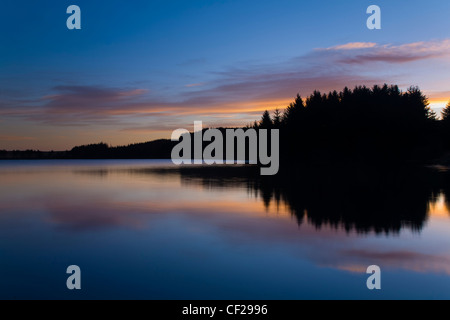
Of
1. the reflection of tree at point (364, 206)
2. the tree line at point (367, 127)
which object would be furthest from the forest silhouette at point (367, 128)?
the reflection of tree at point (364, 206)

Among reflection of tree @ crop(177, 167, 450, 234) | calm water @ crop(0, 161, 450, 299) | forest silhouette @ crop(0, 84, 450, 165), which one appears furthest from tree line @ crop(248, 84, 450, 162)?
calm water @ crop(0, 161, 450, 299)

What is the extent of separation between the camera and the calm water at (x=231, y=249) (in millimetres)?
8570

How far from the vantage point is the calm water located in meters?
8.57

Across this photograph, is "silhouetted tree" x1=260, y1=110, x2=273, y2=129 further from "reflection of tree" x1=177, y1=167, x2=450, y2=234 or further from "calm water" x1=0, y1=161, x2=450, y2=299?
"calm water" x1=0, y1=161, x2=450, y2=299

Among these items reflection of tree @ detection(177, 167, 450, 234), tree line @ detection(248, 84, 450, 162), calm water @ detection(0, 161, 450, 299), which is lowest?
calm water @ detection(0, 161, 450, 299)

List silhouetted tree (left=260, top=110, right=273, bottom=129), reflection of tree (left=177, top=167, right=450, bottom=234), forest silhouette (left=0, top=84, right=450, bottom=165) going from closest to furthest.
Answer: reflection of tree (left=177, top=167, right=450, bottom=234)
forest silhouette (left=0, top=84, right=450, bottom=165)
silhouetted tree (left=260, top=110, right=273, bottom=129)

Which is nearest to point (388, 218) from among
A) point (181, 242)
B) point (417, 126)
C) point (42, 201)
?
point (181, 242)

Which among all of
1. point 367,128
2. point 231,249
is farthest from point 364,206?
point 367,128

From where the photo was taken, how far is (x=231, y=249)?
11820 millimetres

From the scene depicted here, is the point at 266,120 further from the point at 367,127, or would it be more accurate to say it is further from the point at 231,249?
the point at 231,249

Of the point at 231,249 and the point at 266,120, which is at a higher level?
the point at 266,120

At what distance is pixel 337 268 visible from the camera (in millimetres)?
9875

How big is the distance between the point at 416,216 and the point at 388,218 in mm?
1717

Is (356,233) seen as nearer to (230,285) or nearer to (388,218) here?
(388,218)
